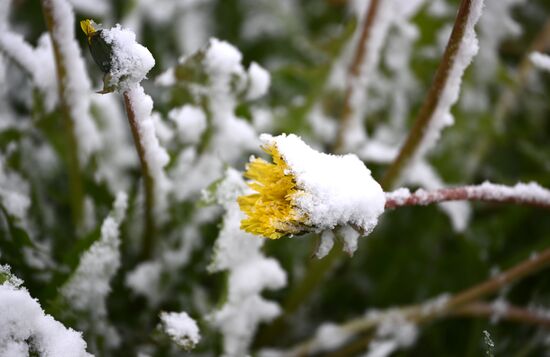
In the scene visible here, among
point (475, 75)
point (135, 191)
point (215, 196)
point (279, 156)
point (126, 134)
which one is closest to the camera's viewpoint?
point (279, 156)

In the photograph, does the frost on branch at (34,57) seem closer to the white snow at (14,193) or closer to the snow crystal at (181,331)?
the white snow at (14,193)

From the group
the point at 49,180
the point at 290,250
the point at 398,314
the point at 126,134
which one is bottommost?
the point at 398,314

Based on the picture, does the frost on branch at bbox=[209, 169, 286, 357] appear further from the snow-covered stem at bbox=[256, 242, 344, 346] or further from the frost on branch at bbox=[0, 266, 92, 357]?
the frost on branch at bbox=[0, 266, 92, 357]

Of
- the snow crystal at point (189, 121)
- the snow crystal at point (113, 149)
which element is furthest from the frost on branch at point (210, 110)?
the snow crystal at point (113, 149)

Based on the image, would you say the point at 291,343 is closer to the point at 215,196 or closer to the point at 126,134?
the point at 215,196

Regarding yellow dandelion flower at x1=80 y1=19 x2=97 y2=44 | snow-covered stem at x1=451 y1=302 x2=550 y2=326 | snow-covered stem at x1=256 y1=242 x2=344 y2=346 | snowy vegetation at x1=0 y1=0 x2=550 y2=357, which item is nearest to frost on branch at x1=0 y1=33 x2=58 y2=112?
snowy vegetation at x1=0 y1=0 x2=550 y2=357

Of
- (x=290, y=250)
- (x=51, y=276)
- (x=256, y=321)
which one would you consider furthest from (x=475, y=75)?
(x=51, y=276)

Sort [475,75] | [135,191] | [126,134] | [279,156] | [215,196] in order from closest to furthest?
[279,156], [215,196], [135,191], [126,134], [475,75]

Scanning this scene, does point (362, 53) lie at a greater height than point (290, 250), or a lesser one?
greater

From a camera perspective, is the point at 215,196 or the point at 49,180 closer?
the point at 215,196
